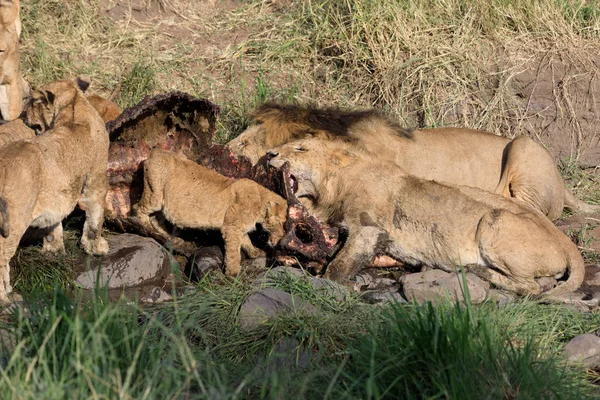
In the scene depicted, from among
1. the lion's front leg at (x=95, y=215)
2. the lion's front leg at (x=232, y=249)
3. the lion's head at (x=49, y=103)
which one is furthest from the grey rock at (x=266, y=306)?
the lion's head at (x=49, y=103)

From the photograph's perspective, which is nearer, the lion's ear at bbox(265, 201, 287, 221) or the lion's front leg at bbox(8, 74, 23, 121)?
the lion's ear at bbox(265, 201, 287, 221)

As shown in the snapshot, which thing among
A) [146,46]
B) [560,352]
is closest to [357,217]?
[560,352]

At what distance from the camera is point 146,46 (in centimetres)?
1087

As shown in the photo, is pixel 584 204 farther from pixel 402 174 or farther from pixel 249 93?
pixel 249 93

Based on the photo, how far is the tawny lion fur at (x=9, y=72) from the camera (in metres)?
8.96

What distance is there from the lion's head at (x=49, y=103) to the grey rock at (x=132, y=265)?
1103 mm

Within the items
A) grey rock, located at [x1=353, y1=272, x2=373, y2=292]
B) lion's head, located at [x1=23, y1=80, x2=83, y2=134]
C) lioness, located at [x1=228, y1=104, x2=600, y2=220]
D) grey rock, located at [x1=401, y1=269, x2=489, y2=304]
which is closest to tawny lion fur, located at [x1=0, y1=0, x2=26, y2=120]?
lion's head, located at [x1=23, y1=80, x2=83, y2=134]

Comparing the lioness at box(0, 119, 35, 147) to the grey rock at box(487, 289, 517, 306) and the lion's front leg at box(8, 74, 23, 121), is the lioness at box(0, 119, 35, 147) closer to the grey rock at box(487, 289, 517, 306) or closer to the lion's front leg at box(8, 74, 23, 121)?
the lion's front leg at box(8, 74, 23, 121)

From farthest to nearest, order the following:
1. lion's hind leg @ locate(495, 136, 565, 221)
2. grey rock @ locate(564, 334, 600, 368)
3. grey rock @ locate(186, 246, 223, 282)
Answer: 1. lion's hind leg @ locate(495, 136, 565, 221)
2. grey rock @ locate(186, 246, 223, 282)
3. grey rock @ locate(564, 334, 600, 368)

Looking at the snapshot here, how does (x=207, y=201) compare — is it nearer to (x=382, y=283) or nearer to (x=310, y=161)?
(x=310, y=161)

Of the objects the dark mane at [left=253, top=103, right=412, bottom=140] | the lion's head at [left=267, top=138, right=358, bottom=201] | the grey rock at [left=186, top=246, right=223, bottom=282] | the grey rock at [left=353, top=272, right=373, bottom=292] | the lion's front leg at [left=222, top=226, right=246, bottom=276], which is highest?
the dark mane at [left=253, top=103, right=412, bottom=140]

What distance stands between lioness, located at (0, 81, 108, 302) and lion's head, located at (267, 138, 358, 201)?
149cm

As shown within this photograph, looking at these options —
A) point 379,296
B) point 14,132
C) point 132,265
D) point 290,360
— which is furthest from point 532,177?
point 14,132

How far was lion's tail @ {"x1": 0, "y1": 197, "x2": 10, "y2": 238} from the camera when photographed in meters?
Answer: 5.73
